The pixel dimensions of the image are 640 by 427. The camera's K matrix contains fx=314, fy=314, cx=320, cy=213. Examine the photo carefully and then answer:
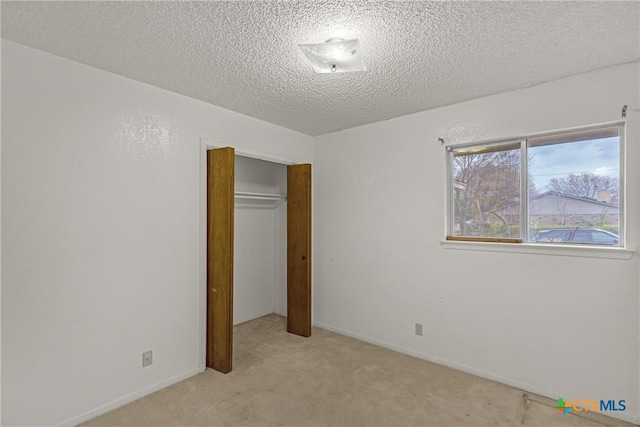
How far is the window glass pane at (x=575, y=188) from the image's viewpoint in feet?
7.63

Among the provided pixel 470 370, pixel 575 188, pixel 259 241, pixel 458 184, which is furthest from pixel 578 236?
pixel 259 241

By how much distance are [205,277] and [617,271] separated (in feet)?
10.6

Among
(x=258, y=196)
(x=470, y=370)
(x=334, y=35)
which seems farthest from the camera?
(x=258, y=196)

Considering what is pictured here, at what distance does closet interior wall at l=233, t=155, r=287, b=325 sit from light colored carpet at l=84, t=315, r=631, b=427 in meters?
1.15

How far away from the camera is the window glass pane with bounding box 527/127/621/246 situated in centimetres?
233

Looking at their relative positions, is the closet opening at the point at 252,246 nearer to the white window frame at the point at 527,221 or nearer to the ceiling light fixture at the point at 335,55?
the ceiling light fixture at the point at 335,55

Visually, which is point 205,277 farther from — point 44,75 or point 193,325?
point 44,75

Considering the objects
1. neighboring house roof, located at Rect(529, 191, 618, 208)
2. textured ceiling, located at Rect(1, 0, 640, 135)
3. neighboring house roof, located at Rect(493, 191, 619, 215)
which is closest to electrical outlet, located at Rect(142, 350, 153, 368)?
textured ceiling, located at Rect(1, 0, 640, 135)

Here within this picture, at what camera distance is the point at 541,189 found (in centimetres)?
261

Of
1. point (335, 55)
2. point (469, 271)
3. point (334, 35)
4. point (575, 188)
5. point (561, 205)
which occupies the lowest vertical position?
point (469, 271)

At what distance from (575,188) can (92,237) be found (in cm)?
364

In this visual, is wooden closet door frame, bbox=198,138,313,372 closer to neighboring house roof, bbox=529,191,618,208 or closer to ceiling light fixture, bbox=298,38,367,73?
ceiling light fixture, bbox=298,38,367,73

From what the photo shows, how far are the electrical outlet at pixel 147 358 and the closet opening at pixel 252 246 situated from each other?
1.70 ft

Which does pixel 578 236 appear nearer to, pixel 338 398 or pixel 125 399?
pixel 338 398
